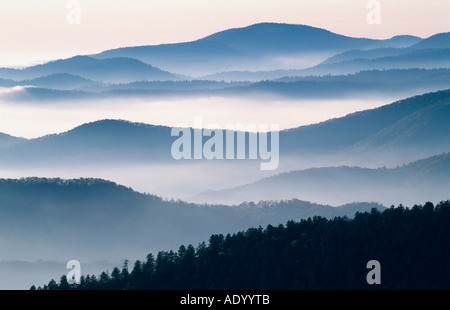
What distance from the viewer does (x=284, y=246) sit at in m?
92.1

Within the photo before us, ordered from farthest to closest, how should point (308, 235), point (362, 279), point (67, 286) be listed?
point (67, 286), point (308, 235), point (362, 279)

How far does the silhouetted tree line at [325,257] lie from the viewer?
269ft

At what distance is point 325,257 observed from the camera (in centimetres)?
8581

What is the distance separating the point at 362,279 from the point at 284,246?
1157cm

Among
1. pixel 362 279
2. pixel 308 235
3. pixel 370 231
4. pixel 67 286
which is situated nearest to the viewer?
pixel 362 279

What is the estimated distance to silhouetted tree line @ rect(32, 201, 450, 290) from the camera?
81938 millimetres

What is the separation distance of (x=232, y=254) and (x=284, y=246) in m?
4.90

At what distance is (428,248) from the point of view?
275ft
